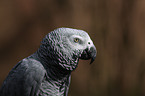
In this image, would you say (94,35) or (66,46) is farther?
(94,35)

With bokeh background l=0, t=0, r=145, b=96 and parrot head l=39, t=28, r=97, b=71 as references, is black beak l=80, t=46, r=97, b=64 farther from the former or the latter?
bokeh background l=0, t=0, r=145, b=96

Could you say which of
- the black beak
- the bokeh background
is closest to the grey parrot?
the black beak

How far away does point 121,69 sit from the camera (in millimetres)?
1822

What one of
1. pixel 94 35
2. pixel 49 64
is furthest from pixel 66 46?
pixel 94 35

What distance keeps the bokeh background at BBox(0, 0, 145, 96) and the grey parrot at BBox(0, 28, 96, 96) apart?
0.63 meters

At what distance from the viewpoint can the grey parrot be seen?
91 centimetres

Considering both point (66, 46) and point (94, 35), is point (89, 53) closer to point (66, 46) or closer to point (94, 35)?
point (66, 46)

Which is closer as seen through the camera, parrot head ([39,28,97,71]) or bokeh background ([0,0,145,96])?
parrot head ([39,28,97,71])

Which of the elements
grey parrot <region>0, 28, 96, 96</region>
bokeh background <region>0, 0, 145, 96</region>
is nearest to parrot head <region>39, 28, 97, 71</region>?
grey parrot <region>0, 28, 96, 96</region>

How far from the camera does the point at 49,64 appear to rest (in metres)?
0.95

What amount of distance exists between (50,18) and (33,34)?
203mm

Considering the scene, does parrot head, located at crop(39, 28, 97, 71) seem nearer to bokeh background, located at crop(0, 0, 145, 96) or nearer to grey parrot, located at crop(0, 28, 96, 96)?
grey parrot, located at crop(0, 28, 96, 96)

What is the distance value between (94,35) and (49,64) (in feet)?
2.88

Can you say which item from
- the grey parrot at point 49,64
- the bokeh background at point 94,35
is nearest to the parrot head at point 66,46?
the grey parrot at point 49,64
